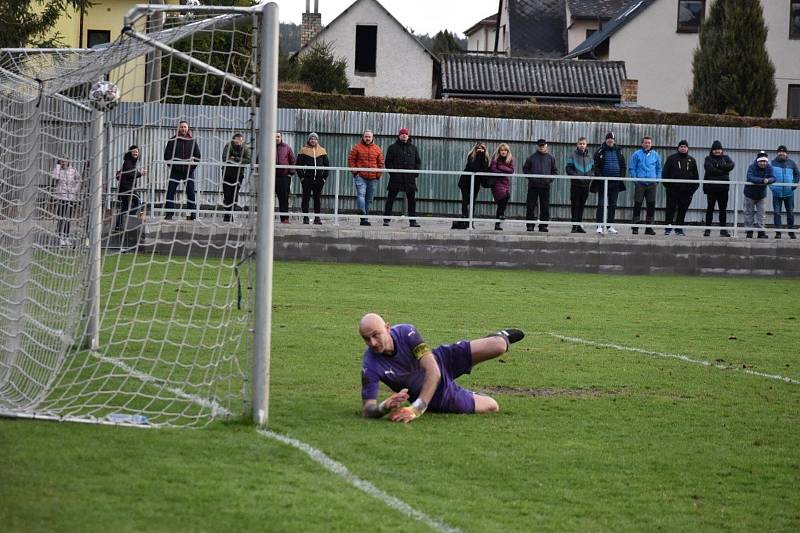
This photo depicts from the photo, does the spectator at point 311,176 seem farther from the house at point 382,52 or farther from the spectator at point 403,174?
the house at point 382,52

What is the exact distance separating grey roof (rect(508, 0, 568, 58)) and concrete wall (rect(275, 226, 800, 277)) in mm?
49622

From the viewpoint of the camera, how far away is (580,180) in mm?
24781

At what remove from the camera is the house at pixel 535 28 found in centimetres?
7300

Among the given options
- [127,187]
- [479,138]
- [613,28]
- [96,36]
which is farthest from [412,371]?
[613,28]

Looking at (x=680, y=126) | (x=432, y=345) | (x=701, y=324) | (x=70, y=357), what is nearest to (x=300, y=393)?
(x=70, y=357)

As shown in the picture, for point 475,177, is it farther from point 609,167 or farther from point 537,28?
point 537,28

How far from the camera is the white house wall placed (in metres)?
59.1

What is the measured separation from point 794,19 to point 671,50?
5499mm

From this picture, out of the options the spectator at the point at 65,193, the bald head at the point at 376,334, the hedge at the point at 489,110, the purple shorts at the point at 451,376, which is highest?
the hedge at the point at 489,110

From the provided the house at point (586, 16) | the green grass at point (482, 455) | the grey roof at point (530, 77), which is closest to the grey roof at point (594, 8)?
the house at point (586, 16)

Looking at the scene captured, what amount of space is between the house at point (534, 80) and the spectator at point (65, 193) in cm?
4077

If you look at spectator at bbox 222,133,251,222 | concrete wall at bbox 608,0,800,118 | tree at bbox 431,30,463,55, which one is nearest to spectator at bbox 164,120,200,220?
spectator at bbox 222,133,251,222

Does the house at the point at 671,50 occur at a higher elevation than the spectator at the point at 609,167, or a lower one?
higher

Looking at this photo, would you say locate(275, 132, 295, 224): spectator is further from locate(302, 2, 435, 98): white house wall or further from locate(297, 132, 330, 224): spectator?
locate(302, 2, 435, 98): white house wall
